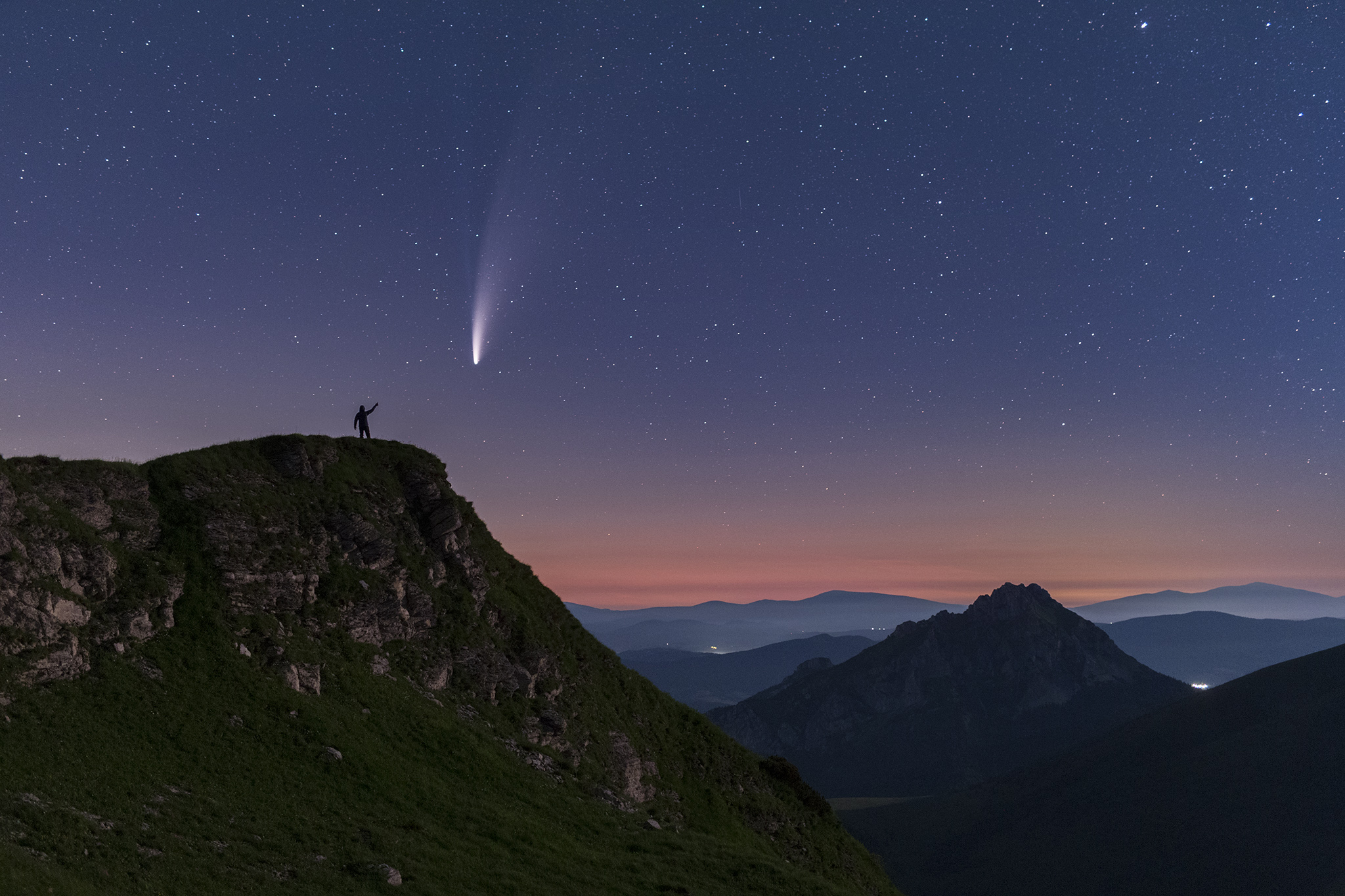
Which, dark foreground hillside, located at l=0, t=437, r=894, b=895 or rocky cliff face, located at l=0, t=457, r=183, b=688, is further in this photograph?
rocky cliff face, located at l=0, t=457, r=183, b=688

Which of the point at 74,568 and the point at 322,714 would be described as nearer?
the point at 74,568

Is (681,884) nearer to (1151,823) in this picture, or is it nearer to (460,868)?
(460,868)

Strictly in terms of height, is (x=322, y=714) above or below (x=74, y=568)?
below

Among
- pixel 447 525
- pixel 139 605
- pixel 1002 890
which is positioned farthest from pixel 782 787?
pixel 1002 890

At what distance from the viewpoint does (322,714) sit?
40.2 metres

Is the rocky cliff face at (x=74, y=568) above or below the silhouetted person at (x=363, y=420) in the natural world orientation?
below

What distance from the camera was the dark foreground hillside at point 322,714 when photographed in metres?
28.8

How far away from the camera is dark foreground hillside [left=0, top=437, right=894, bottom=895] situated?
94.6ft

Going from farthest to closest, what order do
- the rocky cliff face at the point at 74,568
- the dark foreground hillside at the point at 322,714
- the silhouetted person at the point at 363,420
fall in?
the silhouetted person at the point at 363,420
the rocky cliff face at the point at 74,568
the dark foreground hillside at the point at 322,714

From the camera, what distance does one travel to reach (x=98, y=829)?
25609mm

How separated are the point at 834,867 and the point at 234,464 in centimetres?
6037

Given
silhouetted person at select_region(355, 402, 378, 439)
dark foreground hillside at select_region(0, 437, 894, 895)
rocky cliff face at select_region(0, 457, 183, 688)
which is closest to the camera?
dark foreground hillside at select_region(0, 437, 894, 895)

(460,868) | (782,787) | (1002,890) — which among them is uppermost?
(460,868)

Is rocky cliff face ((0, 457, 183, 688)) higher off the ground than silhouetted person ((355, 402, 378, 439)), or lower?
lower
